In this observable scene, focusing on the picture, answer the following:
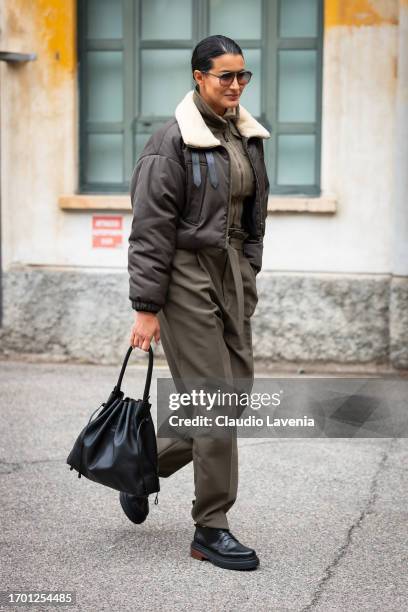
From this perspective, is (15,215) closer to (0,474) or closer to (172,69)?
(172,69)

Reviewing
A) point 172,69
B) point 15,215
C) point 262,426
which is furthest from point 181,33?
point 262,426

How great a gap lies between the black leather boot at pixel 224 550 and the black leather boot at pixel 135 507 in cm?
35

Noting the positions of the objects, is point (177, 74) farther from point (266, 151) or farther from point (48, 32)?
point (48, 32)

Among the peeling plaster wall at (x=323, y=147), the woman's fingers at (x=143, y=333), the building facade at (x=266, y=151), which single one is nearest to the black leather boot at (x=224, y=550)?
the woman's fingers at (x=143, y=333)

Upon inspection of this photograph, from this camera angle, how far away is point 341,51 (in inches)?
336

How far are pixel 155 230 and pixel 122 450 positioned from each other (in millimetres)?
867

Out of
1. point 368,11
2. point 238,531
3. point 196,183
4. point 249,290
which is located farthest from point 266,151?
point 196,183

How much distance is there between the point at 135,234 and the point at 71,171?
→ 4.81 meters

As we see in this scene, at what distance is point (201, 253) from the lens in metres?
4.45

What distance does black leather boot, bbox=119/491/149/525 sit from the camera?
479 centimetres

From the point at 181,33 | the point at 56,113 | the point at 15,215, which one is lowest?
the point at 15,215

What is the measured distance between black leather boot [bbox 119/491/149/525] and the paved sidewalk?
0.10m

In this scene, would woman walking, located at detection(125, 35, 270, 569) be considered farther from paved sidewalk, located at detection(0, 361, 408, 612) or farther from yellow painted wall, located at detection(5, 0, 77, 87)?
yellow painted wall, located at detection(5, 0, 77, 87)

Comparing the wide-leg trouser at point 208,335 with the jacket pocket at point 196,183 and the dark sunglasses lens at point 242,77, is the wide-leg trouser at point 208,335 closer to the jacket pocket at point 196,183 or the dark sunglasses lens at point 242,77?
the jacket pocket at point 196,183
